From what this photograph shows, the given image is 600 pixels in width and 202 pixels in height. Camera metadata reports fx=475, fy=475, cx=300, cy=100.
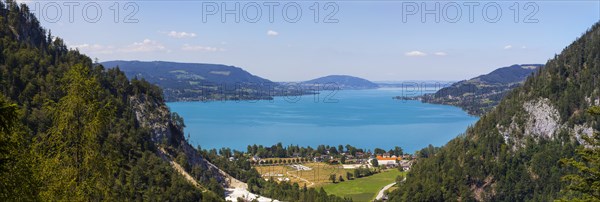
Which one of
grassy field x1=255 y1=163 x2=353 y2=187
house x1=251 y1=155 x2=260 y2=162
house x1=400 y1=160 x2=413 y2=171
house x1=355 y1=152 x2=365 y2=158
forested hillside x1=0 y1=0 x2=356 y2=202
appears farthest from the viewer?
house x1=355 y1=152 x2=365 y2=158

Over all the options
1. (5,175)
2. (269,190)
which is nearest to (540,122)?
(269,190)

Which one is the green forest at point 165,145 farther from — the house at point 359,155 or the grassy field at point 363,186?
the grassy field at point 363,186

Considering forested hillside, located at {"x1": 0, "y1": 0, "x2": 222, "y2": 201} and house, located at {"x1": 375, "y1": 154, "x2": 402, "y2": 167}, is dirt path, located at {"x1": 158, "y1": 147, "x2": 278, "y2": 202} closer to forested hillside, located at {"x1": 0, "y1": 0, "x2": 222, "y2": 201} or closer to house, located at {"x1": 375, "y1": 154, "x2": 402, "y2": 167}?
forested hillside, located at {"x1": 0, "y1": 0, "x2": 222, "y2": 201}

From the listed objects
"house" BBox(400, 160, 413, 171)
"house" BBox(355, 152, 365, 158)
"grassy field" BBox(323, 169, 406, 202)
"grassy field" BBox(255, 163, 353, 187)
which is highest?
"house" BBox(355, 152, 365, 158)

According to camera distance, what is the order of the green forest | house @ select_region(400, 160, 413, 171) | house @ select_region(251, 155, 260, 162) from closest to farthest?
the green forest → house @ select_region(400, 160, 413, 171) → house @ select_region(251, 155, 260, 162)

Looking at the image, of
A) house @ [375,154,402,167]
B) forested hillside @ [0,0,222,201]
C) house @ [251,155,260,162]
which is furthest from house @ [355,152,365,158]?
forested hillside @ [0,0,222,201]

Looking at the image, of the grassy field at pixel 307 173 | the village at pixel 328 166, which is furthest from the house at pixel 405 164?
the grassy field at pixel 307 173
